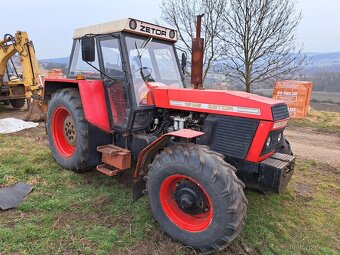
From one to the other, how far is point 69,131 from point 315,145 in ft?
19.0

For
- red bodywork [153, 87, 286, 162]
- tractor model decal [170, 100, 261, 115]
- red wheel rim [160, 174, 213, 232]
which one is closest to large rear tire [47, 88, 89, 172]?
red bodywork [153, 87, 286, 162]

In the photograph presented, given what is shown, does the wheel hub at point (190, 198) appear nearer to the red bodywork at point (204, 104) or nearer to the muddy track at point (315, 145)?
the red bodywork at point (204, 104)

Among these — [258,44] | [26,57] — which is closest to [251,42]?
[258,44]

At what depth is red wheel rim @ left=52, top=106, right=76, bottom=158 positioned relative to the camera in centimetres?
486

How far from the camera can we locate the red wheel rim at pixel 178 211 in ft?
9.87

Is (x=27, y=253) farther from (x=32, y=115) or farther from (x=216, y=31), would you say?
(x=216, y=31)

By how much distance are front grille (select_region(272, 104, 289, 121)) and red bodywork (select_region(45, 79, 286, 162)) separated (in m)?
0.05

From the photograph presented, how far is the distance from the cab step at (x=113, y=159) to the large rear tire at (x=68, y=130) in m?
0.29

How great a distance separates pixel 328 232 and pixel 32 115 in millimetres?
7829

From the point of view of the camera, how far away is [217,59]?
43.3 ft

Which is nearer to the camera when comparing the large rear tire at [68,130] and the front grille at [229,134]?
the front grille at [229,134]

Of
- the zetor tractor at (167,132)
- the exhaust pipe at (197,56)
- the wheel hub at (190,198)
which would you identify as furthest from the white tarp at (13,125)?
the wheel hub at (190,198)

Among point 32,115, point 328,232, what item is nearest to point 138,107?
point 328,232

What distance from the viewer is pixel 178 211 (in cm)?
322
